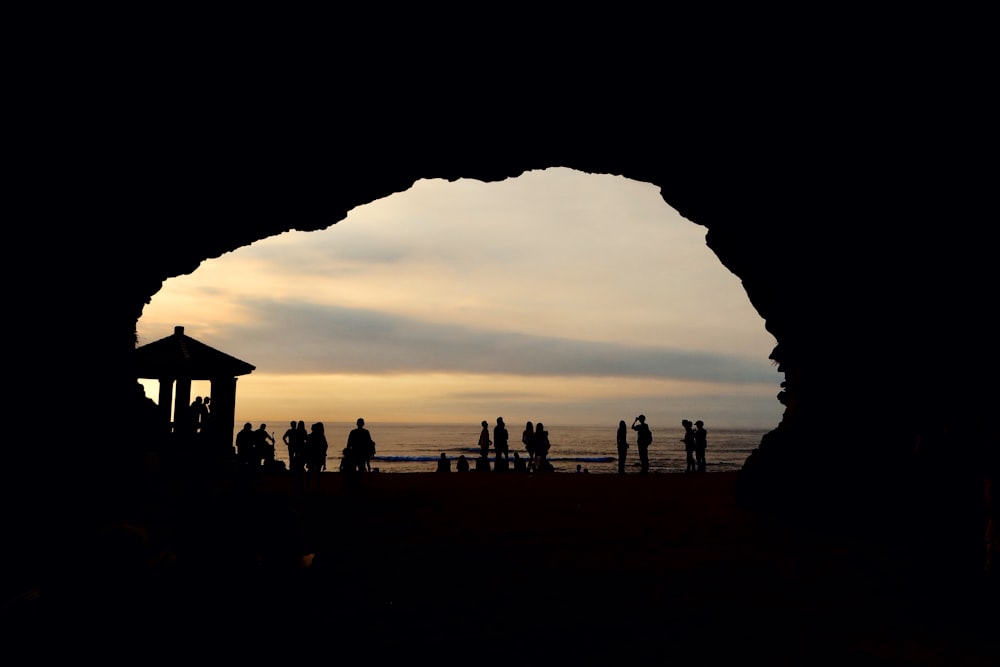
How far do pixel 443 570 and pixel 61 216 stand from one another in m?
5.74

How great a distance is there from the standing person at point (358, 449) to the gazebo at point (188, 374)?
399 cm

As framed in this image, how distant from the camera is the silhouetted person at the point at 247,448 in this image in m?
15.1

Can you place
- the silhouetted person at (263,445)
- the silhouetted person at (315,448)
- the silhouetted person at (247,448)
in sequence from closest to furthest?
the silhouetted person at (247,448) → the silhouetted person at (315,448) → the silhouetted person at (263,445)

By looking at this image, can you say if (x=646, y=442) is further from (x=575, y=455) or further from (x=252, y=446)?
(x=575, y=455)

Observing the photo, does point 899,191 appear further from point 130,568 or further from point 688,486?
point 688,486

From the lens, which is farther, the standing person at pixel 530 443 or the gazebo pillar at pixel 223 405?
the standing person at pixel 530 443

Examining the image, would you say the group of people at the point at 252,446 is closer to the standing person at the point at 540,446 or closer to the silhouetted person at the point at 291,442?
the silhouetted person at the point at 291,442

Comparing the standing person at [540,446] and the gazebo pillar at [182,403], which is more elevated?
the gazebo pillar at [182,403]

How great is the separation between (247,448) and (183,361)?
2.87 metres

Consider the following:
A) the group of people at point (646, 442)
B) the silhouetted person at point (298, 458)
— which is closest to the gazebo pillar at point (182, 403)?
the silhouetted person at point (298, 458)

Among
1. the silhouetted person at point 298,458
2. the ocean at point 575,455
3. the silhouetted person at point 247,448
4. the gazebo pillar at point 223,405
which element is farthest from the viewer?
the ocean at point 575,455

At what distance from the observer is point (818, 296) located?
10.6 metres

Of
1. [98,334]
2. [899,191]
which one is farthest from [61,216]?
[899,191]

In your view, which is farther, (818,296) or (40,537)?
(818,296)
